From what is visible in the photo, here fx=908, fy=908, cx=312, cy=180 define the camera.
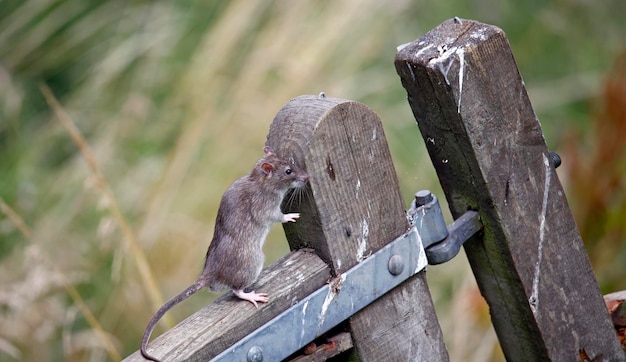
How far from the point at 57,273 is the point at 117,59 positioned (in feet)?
6.06

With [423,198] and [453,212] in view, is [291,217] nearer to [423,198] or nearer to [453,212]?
[423,198]

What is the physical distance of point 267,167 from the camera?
2.10 meters

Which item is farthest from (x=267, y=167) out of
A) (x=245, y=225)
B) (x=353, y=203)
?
(x=353, y=203)

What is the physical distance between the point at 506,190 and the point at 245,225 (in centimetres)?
59

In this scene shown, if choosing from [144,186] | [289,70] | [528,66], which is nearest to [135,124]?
[144,186]

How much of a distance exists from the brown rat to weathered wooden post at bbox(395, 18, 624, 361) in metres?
0.36

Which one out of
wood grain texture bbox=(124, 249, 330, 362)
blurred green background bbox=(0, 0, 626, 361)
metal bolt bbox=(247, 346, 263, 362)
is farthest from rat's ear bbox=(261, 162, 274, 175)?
blurred green background bbox=(0, 0, 626, 361)

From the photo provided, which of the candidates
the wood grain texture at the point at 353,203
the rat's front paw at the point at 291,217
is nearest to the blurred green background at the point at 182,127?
the rat's front paw at the point at 291,217

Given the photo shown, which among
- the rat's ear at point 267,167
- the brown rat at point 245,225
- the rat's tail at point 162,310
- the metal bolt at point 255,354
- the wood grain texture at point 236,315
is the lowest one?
the metal bolt at point 255,354

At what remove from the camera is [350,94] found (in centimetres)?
466

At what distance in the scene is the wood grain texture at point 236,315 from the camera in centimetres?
168

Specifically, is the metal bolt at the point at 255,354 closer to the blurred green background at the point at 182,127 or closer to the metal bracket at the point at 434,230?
the metal bracket at the point at 434,230

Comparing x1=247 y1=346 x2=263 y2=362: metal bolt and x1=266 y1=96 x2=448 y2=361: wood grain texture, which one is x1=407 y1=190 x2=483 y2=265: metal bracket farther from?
x1=247 y1=346 x2=263 y2=362: metal bolt

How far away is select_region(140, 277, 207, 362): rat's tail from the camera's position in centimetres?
167
